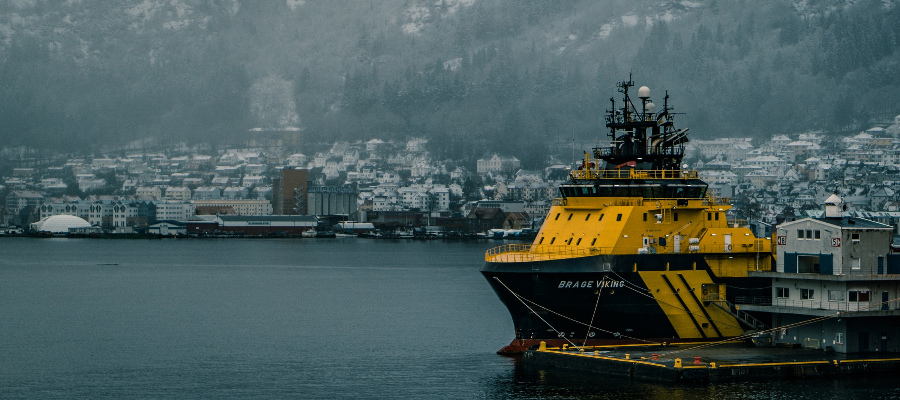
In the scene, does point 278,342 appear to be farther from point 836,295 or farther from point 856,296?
point 856,296

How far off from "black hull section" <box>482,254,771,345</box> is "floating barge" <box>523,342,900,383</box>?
85 centimetres

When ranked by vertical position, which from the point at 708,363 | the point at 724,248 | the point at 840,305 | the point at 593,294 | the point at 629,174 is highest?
the point at 629,174

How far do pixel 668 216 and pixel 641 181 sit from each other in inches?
57.2

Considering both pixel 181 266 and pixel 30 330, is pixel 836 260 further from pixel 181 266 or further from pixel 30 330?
pixel 181 266

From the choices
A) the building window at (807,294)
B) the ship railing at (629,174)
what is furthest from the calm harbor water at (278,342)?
the ship railing at (629,174)

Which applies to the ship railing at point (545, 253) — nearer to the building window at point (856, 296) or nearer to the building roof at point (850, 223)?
the building roof at point (850, 223)

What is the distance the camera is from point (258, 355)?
4569 cm

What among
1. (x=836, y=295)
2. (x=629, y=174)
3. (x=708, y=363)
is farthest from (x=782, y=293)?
(x=629, y=174)

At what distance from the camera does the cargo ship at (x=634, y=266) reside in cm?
3859

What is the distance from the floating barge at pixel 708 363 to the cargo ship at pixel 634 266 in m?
1.12

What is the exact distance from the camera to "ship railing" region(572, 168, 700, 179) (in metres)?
40.5

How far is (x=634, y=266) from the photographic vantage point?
3844 centimetres

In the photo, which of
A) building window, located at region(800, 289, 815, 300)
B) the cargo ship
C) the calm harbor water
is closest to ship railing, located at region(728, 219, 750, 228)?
the cargo ship

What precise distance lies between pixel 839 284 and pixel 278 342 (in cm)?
2311
